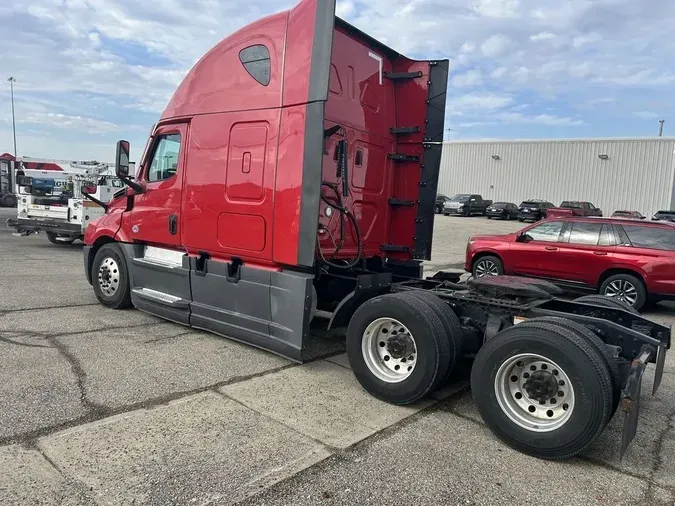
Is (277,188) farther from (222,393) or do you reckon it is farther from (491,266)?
(491,266)

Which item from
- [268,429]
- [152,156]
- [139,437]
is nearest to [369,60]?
[152,156]

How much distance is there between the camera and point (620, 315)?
4.59m

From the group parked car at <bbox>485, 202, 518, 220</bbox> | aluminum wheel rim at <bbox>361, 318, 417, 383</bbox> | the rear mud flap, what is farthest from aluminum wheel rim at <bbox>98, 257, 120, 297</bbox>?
Answer: parked car at <bbox>485, 202, 518, 220</bbox>

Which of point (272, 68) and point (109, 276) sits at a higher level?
point (272, 68)

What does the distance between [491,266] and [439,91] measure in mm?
5549

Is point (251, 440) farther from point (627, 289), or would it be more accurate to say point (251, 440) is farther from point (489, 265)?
point (489, 265)

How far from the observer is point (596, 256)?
9344 mm

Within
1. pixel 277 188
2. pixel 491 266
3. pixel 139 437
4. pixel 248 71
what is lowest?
A: pixel 139 437

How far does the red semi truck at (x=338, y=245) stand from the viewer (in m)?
3.69

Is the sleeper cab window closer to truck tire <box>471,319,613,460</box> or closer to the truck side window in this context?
the truck side window

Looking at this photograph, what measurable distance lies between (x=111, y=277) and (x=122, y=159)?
1.67m

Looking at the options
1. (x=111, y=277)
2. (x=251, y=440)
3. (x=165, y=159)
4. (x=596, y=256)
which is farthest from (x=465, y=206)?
(x=251, y=440)

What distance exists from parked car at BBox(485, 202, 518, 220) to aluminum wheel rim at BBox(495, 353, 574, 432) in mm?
36682

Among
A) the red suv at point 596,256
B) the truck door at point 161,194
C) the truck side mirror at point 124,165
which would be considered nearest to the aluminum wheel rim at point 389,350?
the truck door at point 161,194
